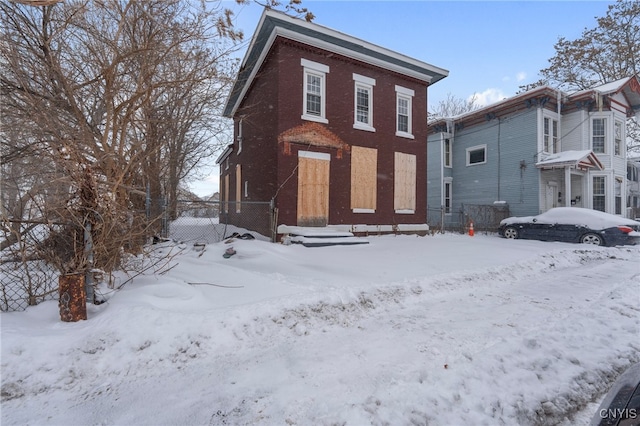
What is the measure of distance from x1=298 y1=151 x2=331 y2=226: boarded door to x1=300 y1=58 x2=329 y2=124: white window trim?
1.26m

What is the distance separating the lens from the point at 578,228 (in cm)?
1166

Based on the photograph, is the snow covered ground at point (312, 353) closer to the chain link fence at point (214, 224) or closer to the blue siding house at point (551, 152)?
the chain link fence at point (214, 224)

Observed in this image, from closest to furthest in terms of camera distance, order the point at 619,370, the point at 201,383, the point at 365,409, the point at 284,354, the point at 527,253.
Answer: the point at 365,409 → the point at 201,383 → the point at 619,370 → the point at 284,354 → the point at 527,253

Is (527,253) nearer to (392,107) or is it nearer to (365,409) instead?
(392,107)

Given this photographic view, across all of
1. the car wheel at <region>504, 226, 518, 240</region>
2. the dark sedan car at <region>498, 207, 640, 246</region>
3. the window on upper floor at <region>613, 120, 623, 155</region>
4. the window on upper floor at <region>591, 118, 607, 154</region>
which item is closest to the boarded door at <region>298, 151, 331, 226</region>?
the car wheel at <region>504, 226, 518, 240</region>

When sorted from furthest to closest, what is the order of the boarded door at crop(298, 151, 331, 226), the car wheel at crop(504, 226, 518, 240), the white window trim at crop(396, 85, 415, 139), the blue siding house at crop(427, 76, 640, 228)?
1. the blue siding house at crop(427, 76, 640, 228)
2. the car wheel at crop(504, 226, 518, 240)
3. the white window trim at crop(396, 85, 415, 139)
4. the boarded door at crop(298, 151, 331, 226)

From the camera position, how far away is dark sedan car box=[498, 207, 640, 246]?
35.8 ft

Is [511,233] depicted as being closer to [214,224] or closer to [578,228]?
[578,228]

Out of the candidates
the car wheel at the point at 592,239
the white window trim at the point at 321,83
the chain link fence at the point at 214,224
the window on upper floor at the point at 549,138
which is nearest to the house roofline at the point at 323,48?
the white window trim at the point at 321,83

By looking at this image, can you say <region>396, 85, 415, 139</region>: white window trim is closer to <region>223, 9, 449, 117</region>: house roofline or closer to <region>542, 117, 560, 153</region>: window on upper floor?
<region>223, 9, 449, 117</region>: house roofline

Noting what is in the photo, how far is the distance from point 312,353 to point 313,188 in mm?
7669

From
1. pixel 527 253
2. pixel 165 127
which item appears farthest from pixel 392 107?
pixel 165 127

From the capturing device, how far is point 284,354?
319cm

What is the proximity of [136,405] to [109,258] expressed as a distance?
2.34 m
